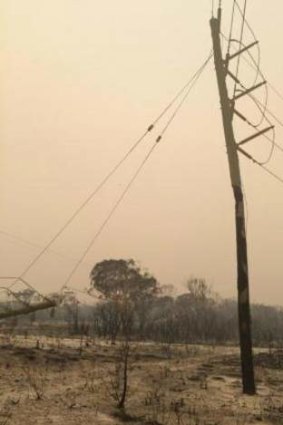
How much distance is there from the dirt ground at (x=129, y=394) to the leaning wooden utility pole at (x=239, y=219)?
707 mm

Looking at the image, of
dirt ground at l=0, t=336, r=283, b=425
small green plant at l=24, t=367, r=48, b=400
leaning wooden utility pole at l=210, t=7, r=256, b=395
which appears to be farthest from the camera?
leaning wooden utility pole at l=210, t=7, r=256, b=395

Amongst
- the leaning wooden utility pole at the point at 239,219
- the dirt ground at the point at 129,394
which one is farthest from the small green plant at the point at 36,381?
Answer: the leaning wooden utility pole at the point at 239,219

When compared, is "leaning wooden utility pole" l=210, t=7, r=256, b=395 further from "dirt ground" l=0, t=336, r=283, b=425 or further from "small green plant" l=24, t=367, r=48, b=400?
"small green plant" l=24, t=367, r=48, b=400

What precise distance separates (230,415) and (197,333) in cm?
3846

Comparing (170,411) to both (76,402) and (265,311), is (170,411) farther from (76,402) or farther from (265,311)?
(265,311)

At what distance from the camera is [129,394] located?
36.7 ft

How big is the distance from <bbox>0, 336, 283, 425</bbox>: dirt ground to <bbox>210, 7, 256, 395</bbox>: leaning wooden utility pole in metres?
0.71

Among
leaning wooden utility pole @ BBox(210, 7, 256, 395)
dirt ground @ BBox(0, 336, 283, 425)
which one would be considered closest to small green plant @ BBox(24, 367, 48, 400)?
dirt ground @ BBox(0, 336, 283, 425)

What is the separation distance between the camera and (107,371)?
15133 millimetres

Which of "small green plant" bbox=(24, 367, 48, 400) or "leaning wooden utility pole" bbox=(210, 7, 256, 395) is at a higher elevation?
"leaning wooden utility pole" bbox=(210, 7, 256, 395)

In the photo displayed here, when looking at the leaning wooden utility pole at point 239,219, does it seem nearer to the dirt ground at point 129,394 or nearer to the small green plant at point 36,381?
the dirt ground at point 129,394

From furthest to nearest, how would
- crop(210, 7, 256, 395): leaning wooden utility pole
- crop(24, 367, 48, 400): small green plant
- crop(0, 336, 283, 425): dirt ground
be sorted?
1. crop(210, 7, 256, 395): leaning wooden utility pole
2. crop(24, 367, 48, 400): small green plant
3. crop(0, 336, 283, 425): dirt ground

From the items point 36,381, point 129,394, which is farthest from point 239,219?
point 36,381

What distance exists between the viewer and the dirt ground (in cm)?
881
